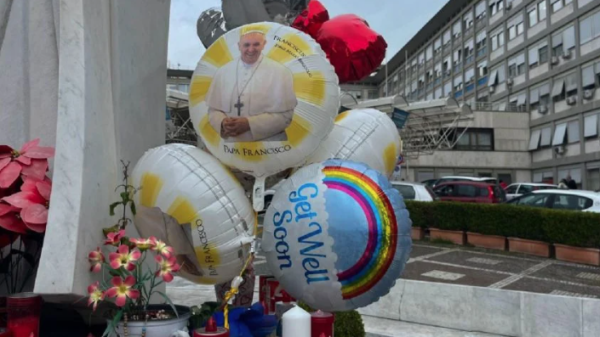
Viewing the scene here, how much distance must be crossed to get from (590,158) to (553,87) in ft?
16.8

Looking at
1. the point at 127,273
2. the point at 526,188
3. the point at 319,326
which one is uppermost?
the point at 526,188

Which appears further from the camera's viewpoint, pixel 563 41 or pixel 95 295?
pixel 563 41

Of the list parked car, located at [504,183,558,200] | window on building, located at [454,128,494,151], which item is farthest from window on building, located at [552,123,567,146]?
parked car, located at [504,183,558,200]

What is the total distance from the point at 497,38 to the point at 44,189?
37.8 m

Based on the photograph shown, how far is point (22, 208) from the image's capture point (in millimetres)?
2719

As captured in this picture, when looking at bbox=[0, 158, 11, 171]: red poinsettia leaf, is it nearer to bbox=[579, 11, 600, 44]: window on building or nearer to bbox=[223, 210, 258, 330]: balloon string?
bbox=[223, 210, 258, 330]: balloon string

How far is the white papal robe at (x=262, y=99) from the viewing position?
2719 millimetres

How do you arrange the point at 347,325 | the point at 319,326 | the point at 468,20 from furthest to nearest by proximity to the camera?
the point at 468,20 < the point at 347,325 < the point at 319,326

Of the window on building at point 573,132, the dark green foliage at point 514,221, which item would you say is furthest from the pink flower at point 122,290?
the window on building at point 573,132

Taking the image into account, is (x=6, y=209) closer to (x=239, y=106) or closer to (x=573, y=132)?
(x=239, y=106)

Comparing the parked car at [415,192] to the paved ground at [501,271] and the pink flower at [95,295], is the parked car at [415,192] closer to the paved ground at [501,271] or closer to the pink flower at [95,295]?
the paved ground at [501,271]

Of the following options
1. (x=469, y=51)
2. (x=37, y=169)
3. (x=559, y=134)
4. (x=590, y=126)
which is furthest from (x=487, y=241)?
(x=469, y=51)

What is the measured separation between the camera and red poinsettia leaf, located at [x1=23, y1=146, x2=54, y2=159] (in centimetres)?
294

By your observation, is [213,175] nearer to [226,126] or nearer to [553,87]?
[226,126]
